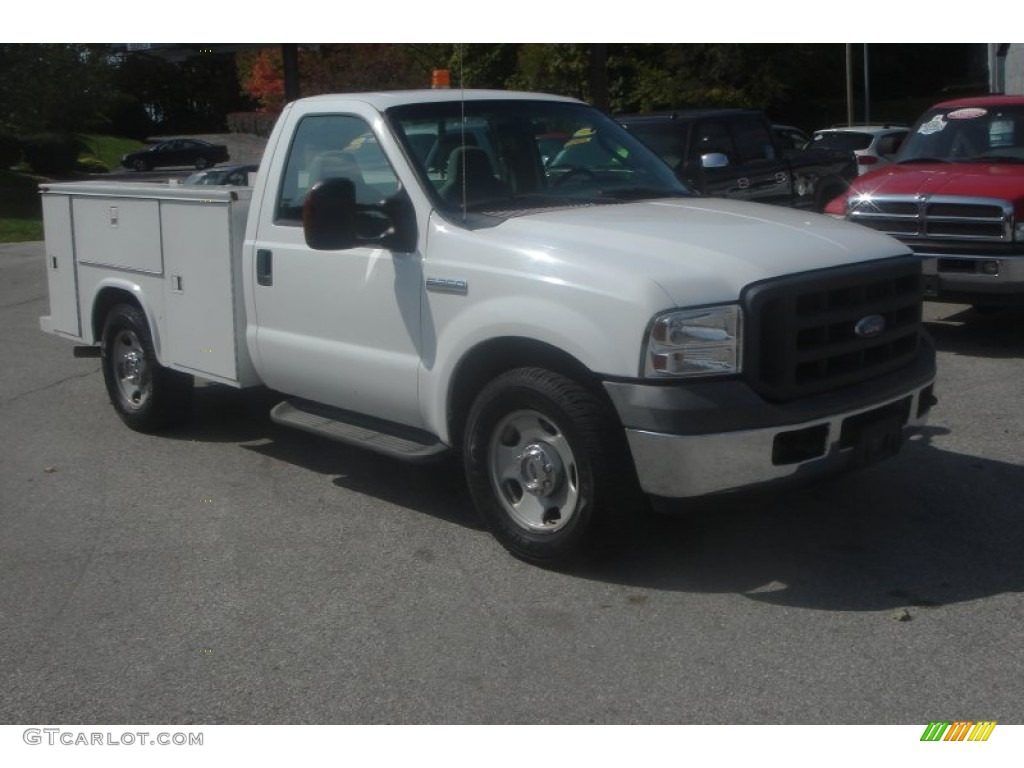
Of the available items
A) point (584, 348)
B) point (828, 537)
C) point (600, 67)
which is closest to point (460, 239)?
→ point (584, 348)

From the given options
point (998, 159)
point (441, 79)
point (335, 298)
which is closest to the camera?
point (335, 298)

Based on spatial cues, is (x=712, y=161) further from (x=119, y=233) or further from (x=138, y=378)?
(x=138, y=378)

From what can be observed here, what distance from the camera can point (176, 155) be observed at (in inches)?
1980

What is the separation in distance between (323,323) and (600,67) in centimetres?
1245

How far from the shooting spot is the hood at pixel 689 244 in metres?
4.90

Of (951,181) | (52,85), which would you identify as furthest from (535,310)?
(52,85)

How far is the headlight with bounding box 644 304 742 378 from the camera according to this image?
15.8 feet

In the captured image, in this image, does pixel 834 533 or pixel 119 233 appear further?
pixel 119 233

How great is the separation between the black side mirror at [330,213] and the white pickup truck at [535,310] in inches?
0.4

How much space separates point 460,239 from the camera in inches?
219

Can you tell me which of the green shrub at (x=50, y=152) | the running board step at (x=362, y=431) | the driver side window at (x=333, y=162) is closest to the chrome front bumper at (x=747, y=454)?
the running board step at (x=362, y=431)

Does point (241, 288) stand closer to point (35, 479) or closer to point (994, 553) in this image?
point (35, 479)

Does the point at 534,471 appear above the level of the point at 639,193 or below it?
below

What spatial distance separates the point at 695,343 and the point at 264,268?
2.72m
